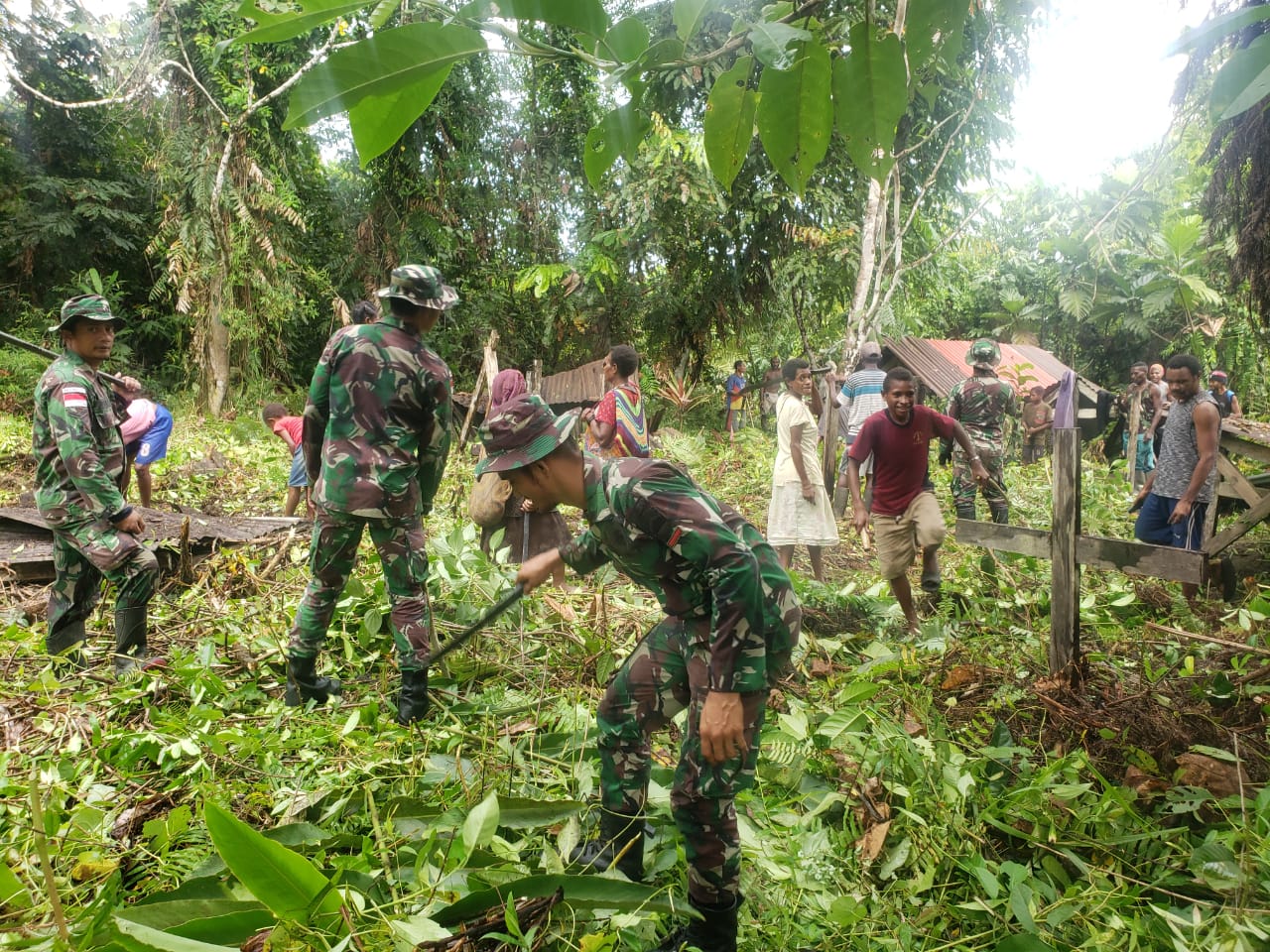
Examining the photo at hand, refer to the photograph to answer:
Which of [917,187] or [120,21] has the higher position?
[120,21]

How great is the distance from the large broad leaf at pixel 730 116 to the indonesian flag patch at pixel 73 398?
3.57m

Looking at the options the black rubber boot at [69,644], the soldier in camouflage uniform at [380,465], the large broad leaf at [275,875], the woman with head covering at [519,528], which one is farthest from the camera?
the woman with head covering at [519,528]

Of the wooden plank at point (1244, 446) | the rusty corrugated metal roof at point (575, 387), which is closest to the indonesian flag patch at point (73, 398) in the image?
the wooden plank at point (1244, 446)

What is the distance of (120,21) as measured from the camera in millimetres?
13922

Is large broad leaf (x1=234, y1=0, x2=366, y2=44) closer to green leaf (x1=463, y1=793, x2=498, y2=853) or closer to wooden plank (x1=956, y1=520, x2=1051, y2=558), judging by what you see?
green leaf (x1=463, y1=793, x2=498, y2=853)

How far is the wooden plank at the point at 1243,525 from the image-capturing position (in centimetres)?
436

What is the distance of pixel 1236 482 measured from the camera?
17.3 feet

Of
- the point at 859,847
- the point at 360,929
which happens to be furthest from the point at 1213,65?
the point at 360,929

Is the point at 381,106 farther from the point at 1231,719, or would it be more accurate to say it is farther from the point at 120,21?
the point at 120,21

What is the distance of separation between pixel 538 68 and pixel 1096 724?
15.0 m

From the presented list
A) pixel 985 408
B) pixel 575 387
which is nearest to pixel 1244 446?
pixel 985 408

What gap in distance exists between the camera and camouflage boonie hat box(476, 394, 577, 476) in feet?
6.91

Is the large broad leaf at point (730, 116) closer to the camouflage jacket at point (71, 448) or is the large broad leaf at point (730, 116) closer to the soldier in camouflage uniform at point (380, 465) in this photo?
the soldier in camouflage uniform at point (380, 465)

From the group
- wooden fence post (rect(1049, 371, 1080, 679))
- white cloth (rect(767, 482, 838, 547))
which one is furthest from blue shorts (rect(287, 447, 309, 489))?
wooden fence post (rect(1049, 371, 1080, 679))
